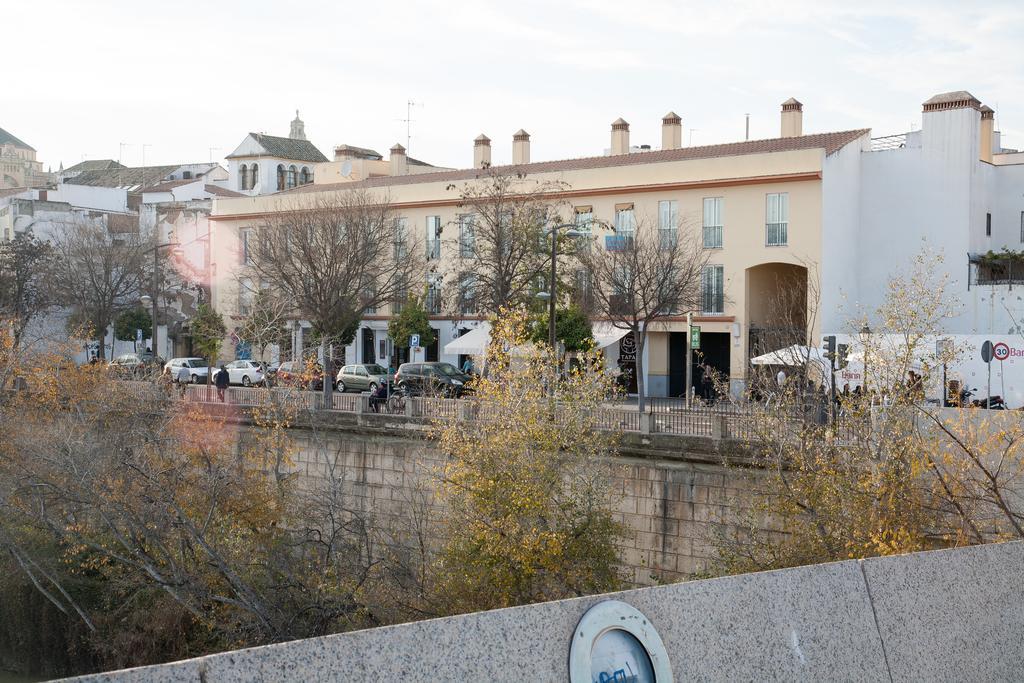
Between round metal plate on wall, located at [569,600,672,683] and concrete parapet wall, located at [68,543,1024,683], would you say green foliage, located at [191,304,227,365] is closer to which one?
concrete parapet wall, located at [68,543,1024,683]

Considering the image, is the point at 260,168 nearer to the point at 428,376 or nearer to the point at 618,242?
the point at 618,242

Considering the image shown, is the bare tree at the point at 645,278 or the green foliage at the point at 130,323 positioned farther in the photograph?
the green foliage at the point at 130,323

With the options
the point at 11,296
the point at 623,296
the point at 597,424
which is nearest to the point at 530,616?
the point at 597,424

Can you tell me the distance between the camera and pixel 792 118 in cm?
3947

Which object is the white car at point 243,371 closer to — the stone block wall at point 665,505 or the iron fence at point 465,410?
the iron fence at point 465,410

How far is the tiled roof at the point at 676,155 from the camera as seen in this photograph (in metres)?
35.8

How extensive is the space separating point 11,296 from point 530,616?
4589 centimetres

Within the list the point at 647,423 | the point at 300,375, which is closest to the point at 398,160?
the point at 300,375

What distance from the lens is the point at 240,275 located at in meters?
44.4

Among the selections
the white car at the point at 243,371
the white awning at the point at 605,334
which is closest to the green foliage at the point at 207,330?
the white car at the point at 243,371

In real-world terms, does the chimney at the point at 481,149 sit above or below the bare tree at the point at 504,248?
Answer: above

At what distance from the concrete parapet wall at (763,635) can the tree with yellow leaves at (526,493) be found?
8.43m

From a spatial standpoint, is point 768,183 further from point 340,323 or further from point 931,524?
point 931,524

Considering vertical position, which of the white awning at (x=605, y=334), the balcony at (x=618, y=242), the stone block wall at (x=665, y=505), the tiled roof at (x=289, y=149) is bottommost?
the stone block wall at (x=665, y=505)
